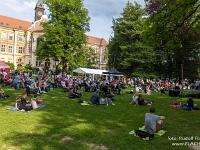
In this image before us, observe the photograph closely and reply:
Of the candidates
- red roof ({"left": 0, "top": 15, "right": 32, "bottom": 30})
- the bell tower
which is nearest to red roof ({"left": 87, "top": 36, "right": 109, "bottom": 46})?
the bell tower

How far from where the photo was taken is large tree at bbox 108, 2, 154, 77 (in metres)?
32.3

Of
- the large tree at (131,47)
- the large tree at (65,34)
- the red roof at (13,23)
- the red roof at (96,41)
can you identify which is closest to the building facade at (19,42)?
the red roof at (13,23)

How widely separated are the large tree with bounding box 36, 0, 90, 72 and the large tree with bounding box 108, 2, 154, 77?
6.38 metres

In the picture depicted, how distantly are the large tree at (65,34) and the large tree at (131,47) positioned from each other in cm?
638

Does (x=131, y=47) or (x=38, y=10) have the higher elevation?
(x=38, y=10)

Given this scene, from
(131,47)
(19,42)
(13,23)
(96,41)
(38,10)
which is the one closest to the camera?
(131,47)

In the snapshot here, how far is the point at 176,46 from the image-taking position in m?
13.1

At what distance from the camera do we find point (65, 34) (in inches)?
1309

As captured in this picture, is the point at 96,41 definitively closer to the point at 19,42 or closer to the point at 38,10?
the point at 38,10

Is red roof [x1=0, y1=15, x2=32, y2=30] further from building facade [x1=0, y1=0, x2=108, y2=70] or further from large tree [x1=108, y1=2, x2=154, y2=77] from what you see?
large tree [x1=108, y1=2, x2=154, y2=77]

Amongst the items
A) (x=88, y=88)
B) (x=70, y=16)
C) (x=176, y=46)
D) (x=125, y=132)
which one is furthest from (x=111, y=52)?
(x=125, y=132)

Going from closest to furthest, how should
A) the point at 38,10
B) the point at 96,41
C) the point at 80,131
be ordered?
1. the point at 80,131
2. the point at 38,10
3. the point at 96,41

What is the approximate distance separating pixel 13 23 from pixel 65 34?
34.1 meters

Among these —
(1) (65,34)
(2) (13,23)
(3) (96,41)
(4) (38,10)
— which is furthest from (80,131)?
(3) (96,41)
